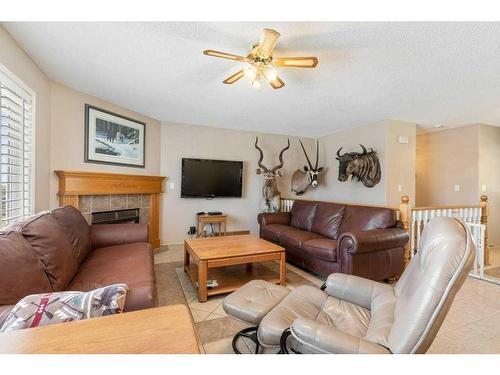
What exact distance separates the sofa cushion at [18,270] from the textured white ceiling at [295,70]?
153cm

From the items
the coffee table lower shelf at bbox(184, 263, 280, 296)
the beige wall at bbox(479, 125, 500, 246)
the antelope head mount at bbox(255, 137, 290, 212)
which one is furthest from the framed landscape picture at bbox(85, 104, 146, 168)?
the beige wall at bbox(479, 125, 500, 246)

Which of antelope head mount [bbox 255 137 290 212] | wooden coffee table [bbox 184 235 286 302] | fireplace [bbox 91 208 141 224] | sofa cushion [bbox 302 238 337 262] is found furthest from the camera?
antelope head mount [bbox 255 137 290 212]

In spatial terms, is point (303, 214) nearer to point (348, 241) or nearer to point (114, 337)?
point (348, 241)

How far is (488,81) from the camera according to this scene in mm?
2404

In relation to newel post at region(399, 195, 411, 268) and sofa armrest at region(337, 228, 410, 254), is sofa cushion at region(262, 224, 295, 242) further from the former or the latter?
newel post at region(399, 195, 411, 268)

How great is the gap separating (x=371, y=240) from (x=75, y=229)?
2.83 metres

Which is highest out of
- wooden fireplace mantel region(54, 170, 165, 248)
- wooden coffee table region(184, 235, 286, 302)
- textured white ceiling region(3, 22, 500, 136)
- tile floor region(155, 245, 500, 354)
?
textured white ceiling region(3, 22, 500, 136)

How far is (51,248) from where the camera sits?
1399 millimetres

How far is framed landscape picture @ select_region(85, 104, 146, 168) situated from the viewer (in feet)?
10.0

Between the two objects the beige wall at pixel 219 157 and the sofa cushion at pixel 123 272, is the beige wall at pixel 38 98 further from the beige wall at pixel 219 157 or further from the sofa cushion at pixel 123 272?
the beige wall at pixel 219 157

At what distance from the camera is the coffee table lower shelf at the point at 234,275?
235 centimetres

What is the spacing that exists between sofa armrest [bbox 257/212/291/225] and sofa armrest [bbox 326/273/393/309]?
2489mm

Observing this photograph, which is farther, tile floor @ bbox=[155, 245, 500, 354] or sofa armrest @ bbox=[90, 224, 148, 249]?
sofa armrest @ bbox=[90, 224, 148, 249]
